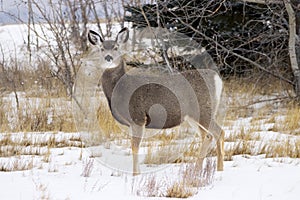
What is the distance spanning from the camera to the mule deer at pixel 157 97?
588 cm

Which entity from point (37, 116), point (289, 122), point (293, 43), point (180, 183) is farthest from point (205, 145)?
point (293, 43)

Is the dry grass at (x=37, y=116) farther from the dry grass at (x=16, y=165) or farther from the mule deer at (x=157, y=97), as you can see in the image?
the mule deer at (x=157, y=97)

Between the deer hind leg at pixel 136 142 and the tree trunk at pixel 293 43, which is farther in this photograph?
the tree trunk at pixel 293 43

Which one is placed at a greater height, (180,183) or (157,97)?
(157,97)

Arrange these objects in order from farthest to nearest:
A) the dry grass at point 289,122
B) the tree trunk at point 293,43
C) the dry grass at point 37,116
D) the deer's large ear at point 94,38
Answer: the tree trunk at point 293,43 < the dry grass at point 37,116 < the dry grass at point 289,122 < the deer's large ear at point 94,38

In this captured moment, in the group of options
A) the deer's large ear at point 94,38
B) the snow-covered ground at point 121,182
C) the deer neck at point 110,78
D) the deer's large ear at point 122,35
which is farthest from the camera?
the deer neck at point 110,78

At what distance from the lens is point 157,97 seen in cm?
610

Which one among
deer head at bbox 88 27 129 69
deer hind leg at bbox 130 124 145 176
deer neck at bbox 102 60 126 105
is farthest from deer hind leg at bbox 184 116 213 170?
deer head at bbox 88 27 129 69

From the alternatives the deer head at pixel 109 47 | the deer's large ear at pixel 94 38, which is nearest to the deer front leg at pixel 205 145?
the deer head at pixel 109 47

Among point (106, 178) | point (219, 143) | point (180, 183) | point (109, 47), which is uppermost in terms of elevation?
point (109, 47)

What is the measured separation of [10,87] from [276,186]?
841 cm

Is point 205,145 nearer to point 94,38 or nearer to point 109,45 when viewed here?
point 109,45

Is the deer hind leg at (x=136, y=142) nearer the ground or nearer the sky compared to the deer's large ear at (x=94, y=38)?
nearer the ground

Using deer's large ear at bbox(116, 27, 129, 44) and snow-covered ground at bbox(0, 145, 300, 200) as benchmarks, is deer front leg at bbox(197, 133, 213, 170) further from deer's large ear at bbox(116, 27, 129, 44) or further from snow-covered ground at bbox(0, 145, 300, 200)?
deer's large ear at bbox(116, 27, 129, 44)
